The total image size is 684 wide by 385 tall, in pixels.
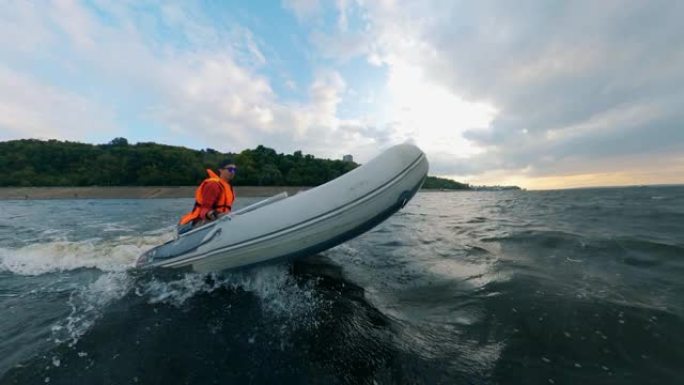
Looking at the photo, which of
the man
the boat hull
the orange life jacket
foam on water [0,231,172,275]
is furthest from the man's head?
foam on water [0,231,172,275]

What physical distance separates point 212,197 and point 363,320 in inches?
109

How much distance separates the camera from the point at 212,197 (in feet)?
14.1

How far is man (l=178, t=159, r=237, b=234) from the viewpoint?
14.1 feet

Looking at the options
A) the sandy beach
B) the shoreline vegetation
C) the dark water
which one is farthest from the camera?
the shoreline vegetation

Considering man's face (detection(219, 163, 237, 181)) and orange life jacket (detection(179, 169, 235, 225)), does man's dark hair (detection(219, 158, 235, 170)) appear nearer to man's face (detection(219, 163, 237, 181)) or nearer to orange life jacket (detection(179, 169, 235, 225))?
man's face (detection(219, 163, 237, 181))

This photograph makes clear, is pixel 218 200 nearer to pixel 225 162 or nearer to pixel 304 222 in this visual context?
pixel 225 162

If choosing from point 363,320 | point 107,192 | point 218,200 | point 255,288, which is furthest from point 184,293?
point 107,192

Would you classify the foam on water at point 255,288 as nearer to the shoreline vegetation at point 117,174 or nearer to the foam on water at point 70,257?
the foam on water at point 70,257

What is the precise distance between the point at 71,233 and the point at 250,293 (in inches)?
302

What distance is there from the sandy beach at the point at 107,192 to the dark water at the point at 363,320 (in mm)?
34189

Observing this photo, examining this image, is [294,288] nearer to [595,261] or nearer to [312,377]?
[312,377]

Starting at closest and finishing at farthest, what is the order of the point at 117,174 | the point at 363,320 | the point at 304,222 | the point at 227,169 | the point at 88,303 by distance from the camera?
the point at 363,320 → the point at 88,303 → the point at 304,222 → the point at 227,169 → the point at 117,174

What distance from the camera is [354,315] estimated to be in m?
3.04

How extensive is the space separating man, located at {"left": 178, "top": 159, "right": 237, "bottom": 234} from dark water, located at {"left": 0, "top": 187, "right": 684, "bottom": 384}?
0.80 metres
